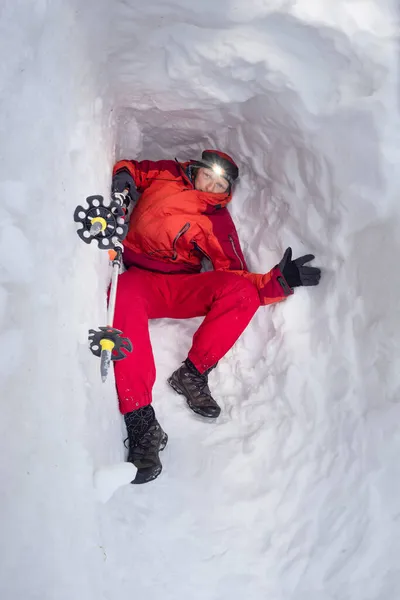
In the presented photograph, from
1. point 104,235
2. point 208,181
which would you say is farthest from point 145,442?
point 208,181

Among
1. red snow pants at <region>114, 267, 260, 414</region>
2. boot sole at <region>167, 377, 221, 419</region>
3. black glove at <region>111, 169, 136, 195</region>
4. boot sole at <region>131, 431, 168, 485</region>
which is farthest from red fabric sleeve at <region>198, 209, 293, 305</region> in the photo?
boot sole at <region>131, 431, 168, 485</region>

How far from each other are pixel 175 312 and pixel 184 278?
0.66 feet

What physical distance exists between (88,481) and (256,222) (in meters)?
1.75

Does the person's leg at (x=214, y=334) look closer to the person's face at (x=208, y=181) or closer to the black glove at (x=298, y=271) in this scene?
the black glove at (x=298, y=271)

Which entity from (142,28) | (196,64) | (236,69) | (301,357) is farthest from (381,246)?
(142,28)

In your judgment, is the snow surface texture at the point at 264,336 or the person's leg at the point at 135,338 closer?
the snow surface texture at the point at 264,336

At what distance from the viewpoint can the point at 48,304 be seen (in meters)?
1.34

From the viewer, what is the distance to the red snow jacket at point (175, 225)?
8.61 ft

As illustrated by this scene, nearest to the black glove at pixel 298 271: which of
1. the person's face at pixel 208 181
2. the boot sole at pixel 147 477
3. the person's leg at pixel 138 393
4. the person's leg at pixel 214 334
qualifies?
the person's leg at pixel 214 334

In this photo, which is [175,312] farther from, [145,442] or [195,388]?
[145,442]

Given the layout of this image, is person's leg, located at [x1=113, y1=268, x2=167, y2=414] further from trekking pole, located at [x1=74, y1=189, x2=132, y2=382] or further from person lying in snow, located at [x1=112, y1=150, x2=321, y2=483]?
trekking pole, located at [x1=74, y1=189, x2=132, y2=382]

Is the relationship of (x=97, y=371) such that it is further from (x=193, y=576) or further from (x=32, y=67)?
(x=32, y=67)

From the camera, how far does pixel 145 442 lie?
2.12 metres

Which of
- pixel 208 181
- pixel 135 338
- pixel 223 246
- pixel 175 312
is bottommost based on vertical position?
pixel 135 338
